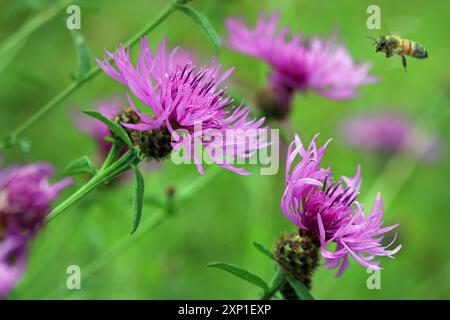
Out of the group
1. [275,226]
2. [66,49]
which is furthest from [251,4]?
[275,226]

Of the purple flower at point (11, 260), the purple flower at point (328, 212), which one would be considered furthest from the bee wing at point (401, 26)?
the purple flower at point (11, 260)

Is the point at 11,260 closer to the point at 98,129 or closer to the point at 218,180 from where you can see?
the point at 98,129

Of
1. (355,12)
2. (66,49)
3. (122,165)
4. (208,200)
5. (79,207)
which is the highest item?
(355,12)

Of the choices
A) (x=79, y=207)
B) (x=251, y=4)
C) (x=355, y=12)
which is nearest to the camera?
(x=79, y=207)

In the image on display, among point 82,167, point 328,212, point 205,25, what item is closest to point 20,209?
point 82,167

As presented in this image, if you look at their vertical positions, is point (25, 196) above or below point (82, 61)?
below

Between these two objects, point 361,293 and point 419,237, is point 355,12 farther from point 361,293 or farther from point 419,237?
point 361,293
